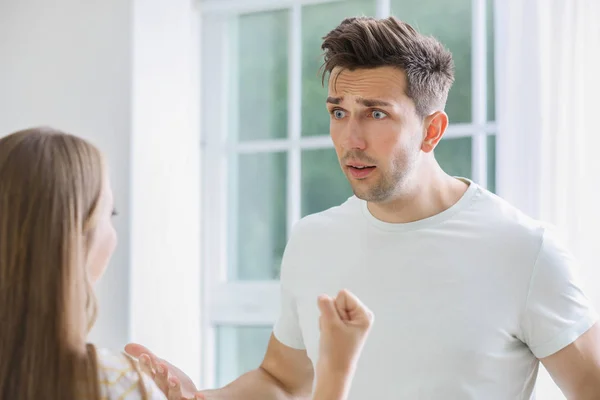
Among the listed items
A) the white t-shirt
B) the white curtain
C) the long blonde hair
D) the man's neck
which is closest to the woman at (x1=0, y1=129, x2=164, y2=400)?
the long blonde hair

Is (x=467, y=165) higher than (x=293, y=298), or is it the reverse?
(x=467, y=165)

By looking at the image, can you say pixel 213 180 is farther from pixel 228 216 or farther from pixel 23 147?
pixel 23 147

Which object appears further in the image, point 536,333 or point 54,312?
point 536,333

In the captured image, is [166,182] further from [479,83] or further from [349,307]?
[349,307]

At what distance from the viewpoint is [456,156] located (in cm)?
256

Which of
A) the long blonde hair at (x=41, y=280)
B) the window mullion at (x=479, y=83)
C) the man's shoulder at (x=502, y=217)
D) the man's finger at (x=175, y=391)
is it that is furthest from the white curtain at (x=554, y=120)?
the long blonde hair at (x=41, y=280)

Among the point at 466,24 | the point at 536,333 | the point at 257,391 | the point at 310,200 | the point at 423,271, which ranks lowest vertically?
the point at 257,391

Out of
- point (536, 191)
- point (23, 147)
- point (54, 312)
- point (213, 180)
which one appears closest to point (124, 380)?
point (54, 312)

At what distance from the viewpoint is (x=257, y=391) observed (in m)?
1.97

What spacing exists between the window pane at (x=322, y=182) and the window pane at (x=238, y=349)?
0.51 metres

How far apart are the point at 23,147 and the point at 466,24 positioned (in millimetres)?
1823

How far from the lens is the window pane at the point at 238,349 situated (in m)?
2.88

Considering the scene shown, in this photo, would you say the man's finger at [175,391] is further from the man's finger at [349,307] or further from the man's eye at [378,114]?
the man's eye at [378,114]

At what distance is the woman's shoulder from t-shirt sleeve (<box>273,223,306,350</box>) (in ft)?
2.77
